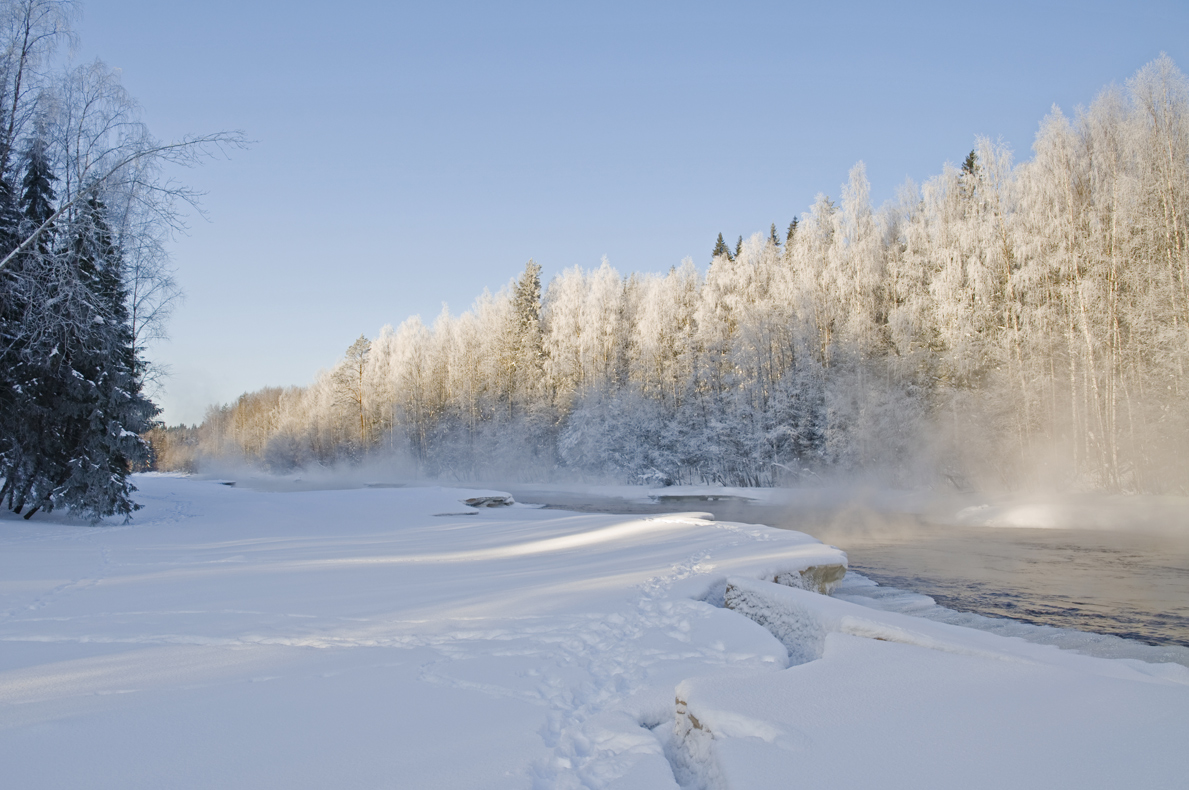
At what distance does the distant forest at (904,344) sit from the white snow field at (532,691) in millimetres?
17413

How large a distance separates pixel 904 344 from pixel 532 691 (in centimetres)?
2357

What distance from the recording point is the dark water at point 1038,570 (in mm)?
7051

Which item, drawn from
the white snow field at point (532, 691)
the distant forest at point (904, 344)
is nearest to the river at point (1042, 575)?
the white snow field at point (532, 691)

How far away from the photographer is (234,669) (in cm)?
365

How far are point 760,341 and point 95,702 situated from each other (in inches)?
1112

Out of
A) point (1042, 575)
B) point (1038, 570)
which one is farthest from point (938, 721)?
point (1038, 570)

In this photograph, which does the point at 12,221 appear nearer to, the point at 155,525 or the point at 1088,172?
the point at 155,525

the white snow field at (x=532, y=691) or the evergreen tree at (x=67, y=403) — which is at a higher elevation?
the evergreen tree at (x=67, y=403)

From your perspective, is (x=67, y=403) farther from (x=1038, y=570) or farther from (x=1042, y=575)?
(x=1038, y=570)

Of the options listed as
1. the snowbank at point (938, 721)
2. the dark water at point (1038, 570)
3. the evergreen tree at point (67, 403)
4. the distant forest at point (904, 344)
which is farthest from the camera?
the distant forest at point (904, 344)

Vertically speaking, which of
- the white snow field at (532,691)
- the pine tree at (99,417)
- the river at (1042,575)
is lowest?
the river at (1042,575)

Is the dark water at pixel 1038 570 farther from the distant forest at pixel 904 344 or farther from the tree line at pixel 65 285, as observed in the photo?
the tree line at pixel 65 285

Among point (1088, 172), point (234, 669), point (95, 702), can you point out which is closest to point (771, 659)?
point (234, 669)

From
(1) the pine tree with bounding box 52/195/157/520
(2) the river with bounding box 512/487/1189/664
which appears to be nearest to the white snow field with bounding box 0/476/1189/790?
(2) the river with bounding box 512/487/1189/664
